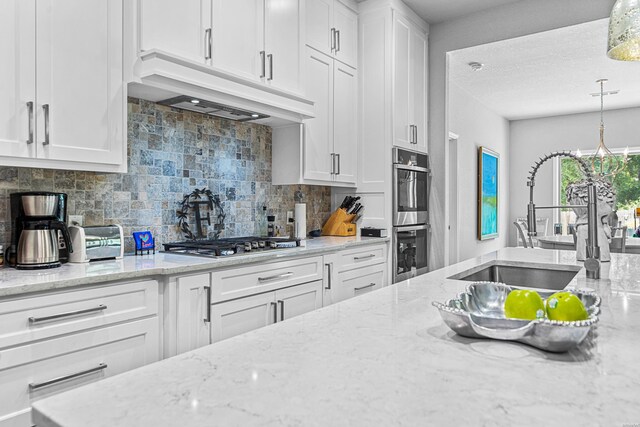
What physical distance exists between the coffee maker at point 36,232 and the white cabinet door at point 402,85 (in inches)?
105

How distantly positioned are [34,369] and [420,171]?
3349mm

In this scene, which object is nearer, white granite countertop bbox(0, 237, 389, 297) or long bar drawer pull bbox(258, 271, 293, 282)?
white granite countertop bbox(0, 237, 389, 297)

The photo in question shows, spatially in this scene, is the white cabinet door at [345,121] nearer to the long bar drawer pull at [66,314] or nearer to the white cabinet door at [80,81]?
the white cabinet door at [80,81]

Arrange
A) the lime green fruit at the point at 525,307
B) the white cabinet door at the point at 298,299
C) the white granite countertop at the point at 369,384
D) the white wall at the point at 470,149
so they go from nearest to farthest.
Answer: the white granite countertop at the point at 369,384, the lime green fruit at the point at 525,307, the white cabinet door at the point at 298,299, the white wall at the point at 470,149

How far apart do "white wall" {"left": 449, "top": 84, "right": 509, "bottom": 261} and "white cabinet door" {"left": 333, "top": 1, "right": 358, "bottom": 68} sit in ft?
7.25

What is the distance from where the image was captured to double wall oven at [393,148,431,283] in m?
3.82

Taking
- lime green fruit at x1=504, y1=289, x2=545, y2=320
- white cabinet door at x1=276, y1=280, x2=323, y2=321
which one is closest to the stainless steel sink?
lime green fruit at x1=504, y1=289, x2=545, y2=320

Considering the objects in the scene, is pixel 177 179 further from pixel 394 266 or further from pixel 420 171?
pixel 420 171

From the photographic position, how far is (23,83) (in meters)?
1.85

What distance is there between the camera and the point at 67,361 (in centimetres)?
168

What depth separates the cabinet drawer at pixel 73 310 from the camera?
5.03ft

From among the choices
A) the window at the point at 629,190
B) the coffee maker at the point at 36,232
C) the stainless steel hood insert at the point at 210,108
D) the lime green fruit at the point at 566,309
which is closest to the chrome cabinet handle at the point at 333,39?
the stainless steel hood insert at the point at 210,108

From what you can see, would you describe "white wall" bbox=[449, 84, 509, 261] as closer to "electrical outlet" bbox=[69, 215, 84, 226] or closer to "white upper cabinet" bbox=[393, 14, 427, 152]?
"white upper cabinet" bbox=[393, 14, 427, 152]

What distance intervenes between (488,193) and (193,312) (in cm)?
584
